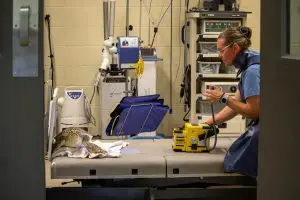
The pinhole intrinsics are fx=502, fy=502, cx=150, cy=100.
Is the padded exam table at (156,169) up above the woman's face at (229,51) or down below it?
below

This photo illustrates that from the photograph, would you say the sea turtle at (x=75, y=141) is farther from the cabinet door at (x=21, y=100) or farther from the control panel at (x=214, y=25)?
the control panel at (x=214, y=25)

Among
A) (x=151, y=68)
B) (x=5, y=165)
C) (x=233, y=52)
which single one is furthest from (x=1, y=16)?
(x=151, y=68)

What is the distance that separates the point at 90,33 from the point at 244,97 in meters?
4.07

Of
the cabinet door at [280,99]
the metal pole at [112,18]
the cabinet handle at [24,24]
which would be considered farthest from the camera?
the metal pole at [112,18]

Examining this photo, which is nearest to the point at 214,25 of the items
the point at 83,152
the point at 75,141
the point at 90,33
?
the point at 90,33

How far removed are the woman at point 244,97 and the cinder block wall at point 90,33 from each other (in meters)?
3.57

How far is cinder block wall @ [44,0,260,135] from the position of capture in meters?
7.18

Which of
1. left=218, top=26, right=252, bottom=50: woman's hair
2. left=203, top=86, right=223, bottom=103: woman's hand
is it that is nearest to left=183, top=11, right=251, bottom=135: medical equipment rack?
left=218, top=26, right=252, bottom=50: woman's hair

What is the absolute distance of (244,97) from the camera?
3570mm

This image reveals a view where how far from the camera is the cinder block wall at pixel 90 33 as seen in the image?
7.18 meters

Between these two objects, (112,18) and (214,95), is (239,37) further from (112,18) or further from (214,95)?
(112,18)

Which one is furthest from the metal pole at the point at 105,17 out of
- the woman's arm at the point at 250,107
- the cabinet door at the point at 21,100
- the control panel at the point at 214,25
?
the cabinet door at the point at 21,100

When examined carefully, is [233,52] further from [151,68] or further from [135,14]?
[135,14]

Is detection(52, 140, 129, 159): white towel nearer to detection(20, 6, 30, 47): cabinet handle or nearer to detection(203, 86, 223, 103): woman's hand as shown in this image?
detection(203, 86, 223, 103): woman's hand
